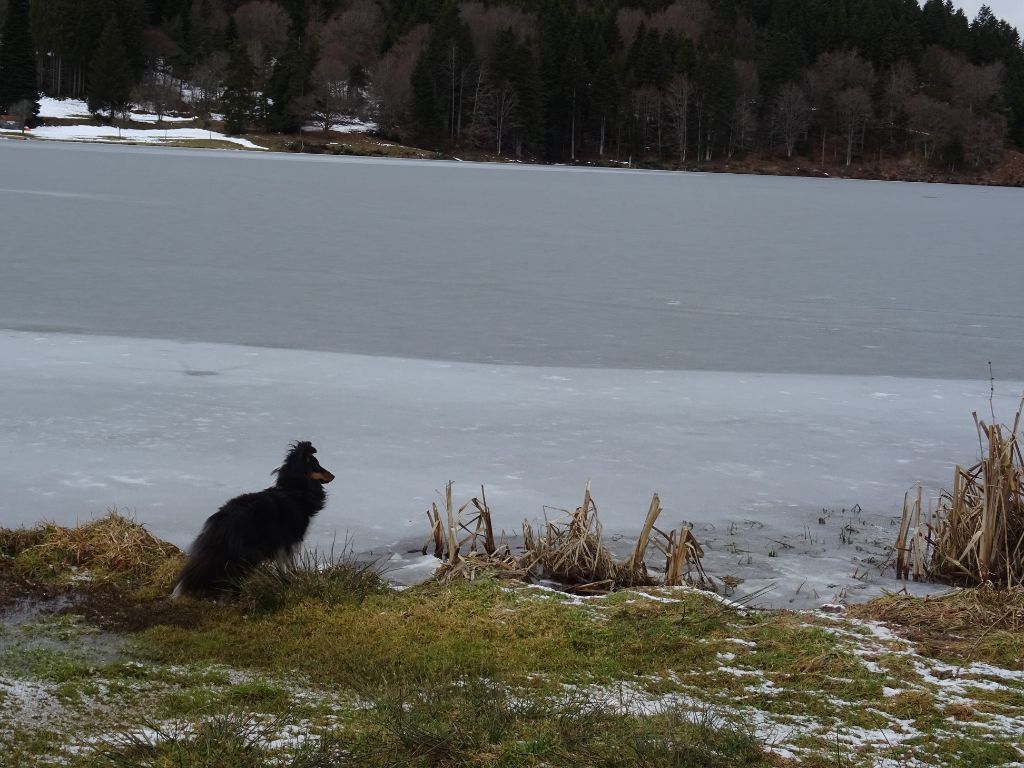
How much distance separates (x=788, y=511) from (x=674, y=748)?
13.3 ft

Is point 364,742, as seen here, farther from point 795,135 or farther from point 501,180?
point 795,135

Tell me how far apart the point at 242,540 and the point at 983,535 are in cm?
382

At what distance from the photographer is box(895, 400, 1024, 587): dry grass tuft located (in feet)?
19.8

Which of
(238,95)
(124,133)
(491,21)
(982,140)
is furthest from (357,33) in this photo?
(982,140)

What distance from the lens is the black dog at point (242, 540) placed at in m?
5.17

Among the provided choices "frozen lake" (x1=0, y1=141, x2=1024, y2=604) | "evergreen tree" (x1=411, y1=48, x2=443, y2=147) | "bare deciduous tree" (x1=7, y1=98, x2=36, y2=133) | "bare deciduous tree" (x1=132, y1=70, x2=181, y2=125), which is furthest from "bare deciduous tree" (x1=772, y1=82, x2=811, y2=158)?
"frozen lake" (x1=0, y1=141, x2=1024, y2=604)

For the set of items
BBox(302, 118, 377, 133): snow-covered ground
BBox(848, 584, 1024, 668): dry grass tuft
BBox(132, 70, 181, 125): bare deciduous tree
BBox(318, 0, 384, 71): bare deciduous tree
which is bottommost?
BBox(848, 584, 1024, 668): dry grass tuft

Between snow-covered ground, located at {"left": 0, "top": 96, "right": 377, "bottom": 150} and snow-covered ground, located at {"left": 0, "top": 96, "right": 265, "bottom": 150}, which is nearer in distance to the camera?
snow-covered ground, located at {"left": 0, "top": 96, "right": 265, "bottom": 150}

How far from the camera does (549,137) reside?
334 ft

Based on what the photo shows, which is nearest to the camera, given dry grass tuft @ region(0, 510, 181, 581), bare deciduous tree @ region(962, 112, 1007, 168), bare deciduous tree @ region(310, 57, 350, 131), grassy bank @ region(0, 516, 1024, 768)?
grassy bank @ region(0, 516, 1024, 768)

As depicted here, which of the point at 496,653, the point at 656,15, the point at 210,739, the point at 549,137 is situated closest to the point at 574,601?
the point at 496,653

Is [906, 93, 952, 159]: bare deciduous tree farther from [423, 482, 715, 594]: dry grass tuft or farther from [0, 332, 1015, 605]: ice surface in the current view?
[423, 482, 715, 594]: dry grass tuft

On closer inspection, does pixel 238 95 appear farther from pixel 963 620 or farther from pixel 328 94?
pixel 963 620

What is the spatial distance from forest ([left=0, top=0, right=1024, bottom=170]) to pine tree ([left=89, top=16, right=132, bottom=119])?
15 cm
